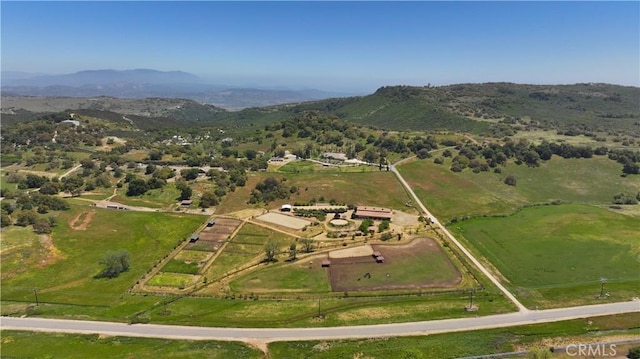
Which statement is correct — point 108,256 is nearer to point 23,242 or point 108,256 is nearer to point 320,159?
point 23,242

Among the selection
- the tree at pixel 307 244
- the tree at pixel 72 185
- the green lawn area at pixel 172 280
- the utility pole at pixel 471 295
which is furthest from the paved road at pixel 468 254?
the tree at pixel 72 185

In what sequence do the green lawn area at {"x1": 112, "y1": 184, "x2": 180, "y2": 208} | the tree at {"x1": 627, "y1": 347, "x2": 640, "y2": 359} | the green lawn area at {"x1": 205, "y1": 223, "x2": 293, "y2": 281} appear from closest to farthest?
the tree at {"x1": 627, "y1": 347, "x2": 640, "y2": 359}, the green lawn area at {"x1": 205, "y1": 223, "x2": 293, "y2": 281}, the green lawn area at {"x1": 112, "y1": 184, "x2": 180, "y2": 208}

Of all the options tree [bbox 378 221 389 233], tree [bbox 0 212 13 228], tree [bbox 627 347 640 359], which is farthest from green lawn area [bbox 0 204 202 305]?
tree [bbox 627 347 640 359]

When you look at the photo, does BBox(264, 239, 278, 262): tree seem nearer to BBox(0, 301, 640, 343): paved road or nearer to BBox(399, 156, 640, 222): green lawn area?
BBox(0, 301, 640, 343): paved road

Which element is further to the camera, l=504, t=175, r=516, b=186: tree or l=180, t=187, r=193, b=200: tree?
l=504, t=175, r=516, b=186: tree

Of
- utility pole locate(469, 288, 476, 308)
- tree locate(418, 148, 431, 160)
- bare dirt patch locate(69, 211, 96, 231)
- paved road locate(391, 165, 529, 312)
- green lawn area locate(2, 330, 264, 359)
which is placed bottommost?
green lawn area locate(2, 330, 264, 359)

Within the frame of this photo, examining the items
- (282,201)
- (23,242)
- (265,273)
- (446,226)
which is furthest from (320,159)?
(23,242)

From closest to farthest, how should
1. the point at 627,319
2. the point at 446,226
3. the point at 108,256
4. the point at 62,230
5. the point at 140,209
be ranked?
1. the point at 627,319
2. the point at 108,256
3. the point at 62,230
4. the point at 446,226
5. the point at 140,209
